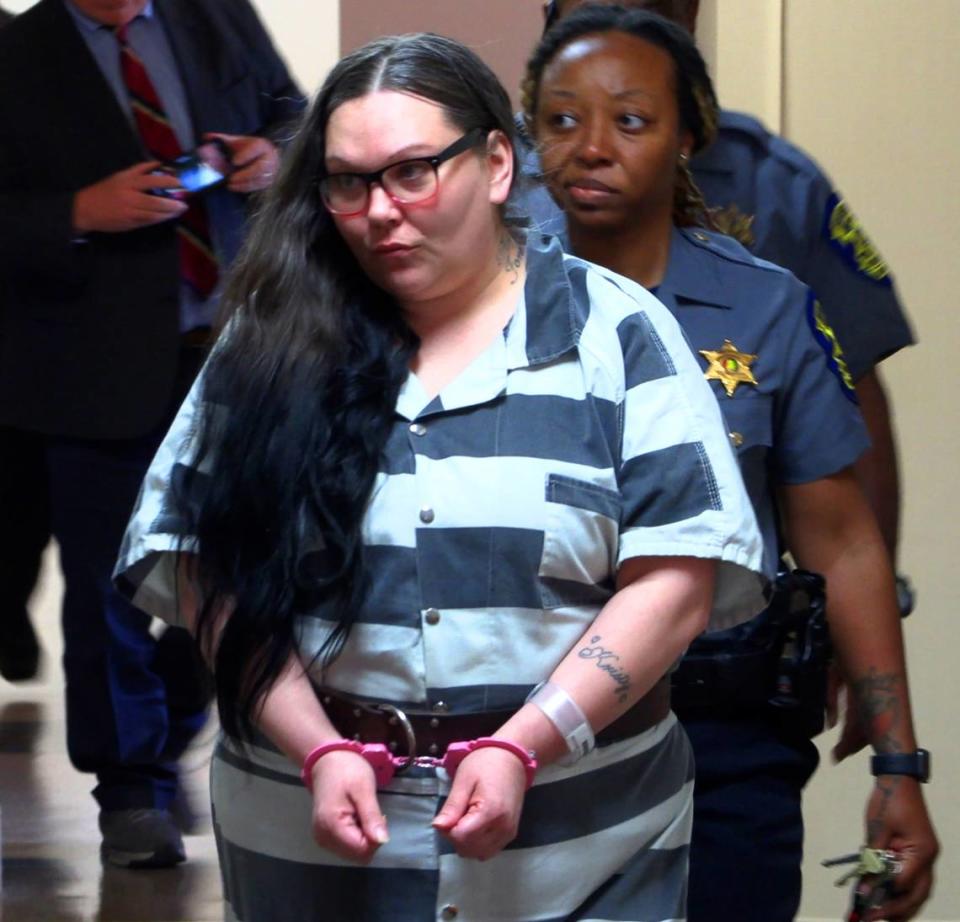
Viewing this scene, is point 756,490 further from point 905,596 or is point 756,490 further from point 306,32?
point 306,32

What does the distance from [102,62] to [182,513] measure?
1928 mm

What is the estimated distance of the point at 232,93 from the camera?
140 inches

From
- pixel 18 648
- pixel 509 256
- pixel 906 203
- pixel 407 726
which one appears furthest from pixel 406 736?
pixel 18 648

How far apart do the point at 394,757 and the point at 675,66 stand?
101 centimetres

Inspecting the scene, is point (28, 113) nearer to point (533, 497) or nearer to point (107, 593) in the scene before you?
point (107, 593)

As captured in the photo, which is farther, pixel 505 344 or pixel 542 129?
pixel 542 129

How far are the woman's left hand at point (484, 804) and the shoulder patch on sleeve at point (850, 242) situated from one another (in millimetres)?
1210

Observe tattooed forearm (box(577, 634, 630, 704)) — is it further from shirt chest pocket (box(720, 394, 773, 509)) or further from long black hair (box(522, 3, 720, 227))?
long black hair (box(522, 3, 720, 227))

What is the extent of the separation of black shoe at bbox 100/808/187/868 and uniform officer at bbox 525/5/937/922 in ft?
5.21

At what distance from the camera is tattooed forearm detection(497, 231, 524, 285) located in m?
1.80

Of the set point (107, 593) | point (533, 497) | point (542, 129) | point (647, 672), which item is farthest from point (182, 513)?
point (107, 593)

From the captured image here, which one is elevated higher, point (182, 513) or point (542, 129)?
point (542, 129)

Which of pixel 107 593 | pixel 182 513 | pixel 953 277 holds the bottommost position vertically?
pixel 107 593

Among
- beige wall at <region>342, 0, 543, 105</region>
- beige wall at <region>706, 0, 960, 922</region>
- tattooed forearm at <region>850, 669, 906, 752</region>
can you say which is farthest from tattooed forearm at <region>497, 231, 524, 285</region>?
beige wall at <region>342, 0, 543, 105</region>
